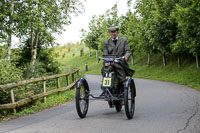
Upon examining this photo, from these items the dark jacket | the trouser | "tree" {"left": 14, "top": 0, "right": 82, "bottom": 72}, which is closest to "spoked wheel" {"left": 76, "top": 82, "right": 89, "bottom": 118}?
the trouser

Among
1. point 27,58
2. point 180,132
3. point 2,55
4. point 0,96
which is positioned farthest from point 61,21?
point 180,132

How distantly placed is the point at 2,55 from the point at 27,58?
4930 millimetres

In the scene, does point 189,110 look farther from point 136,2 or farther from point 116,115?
point 136,2

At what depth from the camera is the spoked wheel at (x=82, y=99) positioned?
268 inches

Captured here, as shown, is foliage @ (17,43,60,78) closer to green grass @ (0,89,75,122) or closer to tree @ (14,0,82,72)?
tree @ (14,0,82,72)

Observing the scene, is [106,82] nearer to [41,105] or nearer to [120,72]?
[120,72]

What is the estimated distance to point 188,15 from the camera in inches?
671

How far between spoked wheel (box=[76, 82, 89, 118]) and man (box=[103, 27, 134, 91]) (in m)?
0.96

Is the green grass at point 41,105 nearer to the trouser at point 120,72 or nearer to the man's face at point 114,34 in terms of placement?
the trouser at point 120,72

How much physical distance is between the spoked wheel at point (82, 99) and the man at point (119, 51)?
96 centimetres

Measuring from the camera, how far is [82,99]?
277 inches

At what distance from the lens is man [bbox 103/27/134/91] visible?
7.39m

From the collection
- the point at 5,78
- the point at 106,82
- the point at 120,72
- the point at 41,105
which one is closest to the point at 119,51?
the point at 120,72

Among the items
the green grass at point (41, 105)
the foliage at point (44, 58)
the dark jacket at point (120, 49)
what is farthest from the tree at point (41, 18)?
the dark jacket at point (120, 49)
